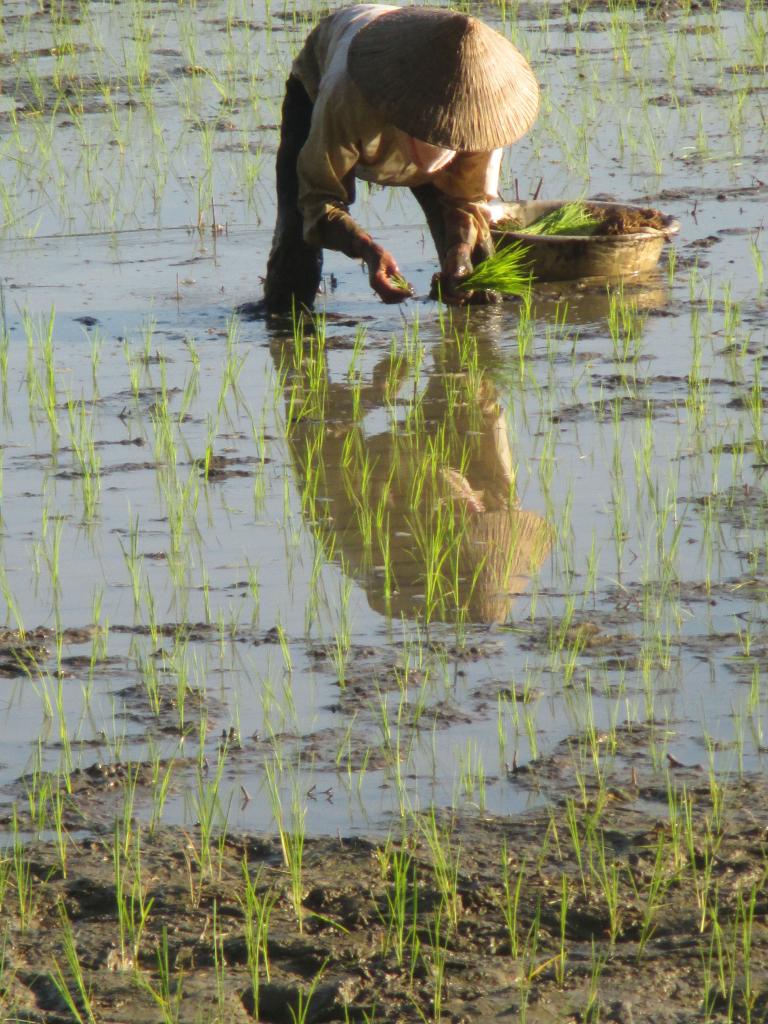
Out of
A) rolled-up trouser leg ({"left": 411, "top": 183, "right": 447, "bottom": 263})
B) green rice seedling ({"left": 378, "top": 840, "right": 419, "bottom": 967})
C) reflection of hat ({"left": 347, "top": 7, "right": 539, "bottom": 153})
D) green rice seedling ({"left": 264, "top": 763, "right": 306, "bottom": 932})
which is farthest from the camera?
rolled-up trouser leg ({"left": 411, "top": 183, "right": 447, "bottom": 263})

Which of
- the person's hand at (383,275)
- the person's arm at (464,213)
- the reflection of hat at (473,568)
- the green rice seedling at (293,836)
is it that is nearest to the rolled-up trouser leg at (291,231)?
the person's arm at (464,213)

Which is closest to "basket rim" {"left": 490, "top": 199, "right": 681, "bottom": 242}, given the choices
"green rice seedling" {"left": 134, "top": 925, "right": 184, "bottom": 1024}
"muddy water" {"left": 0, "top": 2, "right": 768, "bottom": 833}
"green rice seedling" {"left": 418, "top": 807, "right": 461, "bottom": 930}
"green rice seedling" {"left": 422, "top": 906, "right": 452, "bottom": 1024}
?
"muddy water" {"left": 0, "top": 2, "right": 768, "bottom": 833}

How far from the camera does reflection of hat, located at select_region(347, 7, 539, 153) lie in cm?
442

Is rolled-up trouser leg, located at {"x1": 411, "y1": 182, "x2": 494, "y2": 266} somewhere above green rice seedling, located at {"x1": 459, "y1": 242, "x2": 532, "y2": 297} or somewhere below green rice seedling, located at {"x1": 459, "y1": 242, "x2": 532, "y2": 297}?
above

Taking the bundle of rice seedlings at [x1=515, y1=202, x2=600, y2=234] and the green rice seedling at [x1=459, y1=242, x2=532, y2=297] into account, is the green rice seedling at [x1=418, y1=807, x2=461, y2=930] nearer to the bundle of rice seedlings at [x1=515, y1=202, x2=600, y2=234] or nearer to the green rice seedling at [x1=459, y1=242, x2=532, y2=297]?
the green rice seedling at [x1=459, y1=242, x2=532, y2=297]

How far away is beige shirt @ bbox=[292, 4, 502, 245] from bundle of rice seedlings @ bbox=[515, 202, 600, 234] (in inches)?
30.0

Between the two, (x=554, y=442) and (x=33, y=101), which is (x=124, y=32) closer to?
(x=33, y=101)

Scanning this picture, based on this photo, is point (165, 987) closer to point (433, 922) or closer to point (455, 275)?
point (433, 922)

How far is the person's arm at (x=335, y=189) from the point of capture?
4.62m

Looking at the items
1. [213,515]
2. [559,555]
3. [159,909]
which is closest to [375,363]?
[213,515]

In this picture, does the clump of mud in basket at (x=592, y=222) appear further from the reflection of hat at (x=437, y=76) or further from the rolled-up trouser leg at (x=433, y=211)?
the reflection of hat at (x=437, y=76)

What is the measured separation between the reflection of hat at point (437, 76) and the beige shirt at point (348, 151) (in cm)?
10

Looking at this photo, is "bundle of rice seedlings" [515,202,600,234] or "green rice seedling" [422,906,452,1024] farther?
"bundle of rice seedlings" [515,202,600,234]

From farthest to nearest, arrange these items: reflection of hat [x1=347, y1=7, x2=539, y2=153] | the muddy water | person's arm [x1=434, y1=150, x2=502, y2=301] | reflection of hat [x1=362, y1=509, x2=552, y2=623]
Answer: person's arm [x1=434, y1=150, x2=502, y2=301] < reflection of hat [x1=347, y1=7, x2=539, y2=153] < reflection of hat [x1=362, y1=509, x2=552, y2=623] < the muddy water
